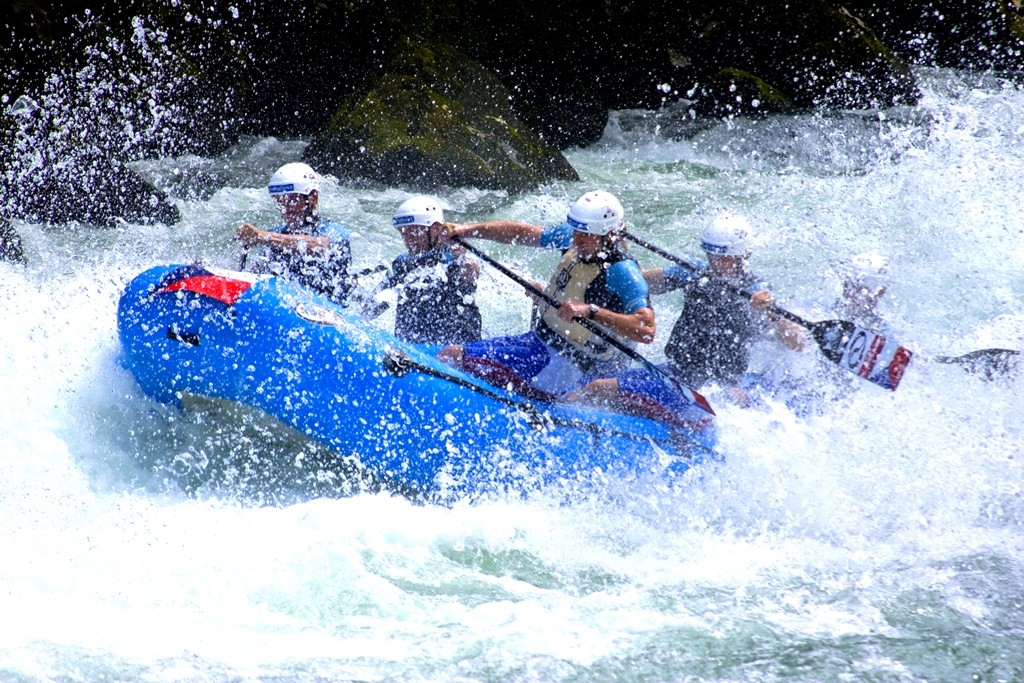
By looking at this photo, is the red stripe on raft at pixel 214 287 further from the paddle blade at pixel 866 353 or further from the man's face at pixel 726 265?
the paddle blade at pixel 866 353

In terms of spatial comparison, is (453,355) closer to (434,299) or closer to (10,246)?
(434,299)

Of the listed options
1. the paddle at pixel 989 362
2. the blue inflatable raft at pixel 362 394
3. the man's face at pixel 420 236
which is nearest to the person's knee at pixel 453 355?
the blue inflatable raft at pixel 362 394

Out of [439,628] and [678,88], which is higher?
[678,88]

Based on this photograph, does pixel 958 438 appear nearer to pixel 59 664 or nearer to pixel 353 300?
pixel 353 300

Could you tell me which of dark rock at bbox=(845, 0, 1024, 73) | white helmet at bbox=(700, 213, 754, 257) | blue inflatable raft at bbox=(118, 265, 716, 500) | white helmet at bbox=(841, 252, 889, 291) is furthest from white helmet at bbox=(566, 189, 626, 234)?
dark rock at bbox=(845, 0, 1024, 73)

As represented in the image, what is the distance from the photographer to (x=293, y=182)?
584cm

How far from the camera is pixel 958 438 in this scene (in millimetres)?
5496

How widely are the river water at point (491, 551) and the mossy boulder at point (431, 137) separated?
3395 mm

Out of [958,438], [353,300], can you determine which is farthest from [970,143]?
[353,300]

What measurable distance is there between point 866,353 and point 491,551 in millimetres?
2169

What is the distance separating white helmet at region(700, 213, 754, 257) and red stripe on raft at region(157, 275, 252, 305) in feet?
7.82

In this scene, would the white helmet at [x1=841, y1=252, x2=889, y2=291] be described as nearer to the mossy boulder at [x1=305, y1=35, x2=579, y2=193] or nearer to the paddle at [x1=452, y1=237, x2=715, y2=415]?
the paddle at [x1=452, y1=237, x2=715, y2=415]

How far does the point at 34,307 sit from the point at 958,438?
533 cm

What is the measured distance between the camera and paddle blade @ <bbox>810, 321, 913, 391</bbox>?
206 inches
